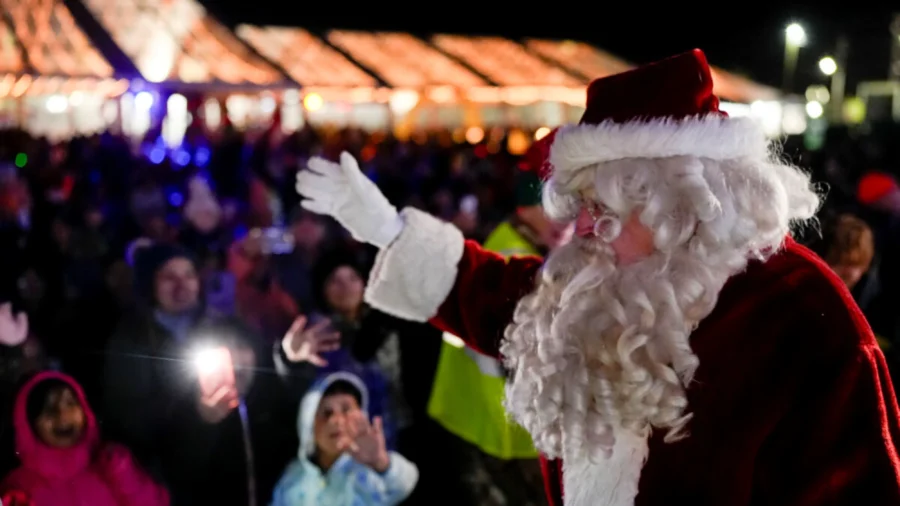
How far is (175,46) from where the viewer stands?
659 inches

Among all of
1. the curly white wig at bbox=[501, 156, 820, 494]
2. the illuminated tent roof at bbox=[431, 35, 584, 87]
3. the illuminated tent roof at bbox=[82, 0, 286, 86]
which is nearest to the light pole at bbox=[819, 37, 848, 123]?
the illuminated tent roof at bbox=[431, 35, 584, 87]

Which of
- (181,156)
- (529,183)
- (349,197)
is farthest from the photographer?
(181,156)

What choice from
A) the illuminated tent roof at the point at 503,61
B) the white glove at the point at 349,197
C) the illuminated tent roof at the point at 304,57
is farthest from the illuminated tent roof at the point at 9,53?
the white glove at the point at 349,197

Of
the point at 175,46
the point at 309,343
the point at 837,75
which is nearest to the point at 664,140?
the point at 309,343

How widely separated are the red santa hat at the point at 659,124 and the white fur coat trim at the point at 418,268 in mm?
403

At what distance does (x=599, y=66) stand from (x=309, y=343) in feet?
66.0

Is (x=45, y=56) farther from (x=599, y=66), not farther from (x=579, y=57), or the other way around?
(x=579, y=57)

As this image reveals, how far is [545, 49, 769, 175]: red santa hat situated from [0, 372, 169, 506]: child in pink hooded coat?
1.82 meters

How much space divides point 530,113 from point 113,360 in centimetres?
2198

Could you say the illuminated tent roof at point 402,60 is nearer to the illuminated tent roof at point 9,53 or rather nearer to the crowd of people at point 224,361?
the illuminated tent roof at point 9,53

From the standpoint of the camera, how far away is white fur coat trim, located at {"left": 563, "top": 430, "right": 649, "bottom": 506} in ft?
6.04

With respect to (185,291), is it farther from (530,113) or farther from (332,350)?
(530,113)

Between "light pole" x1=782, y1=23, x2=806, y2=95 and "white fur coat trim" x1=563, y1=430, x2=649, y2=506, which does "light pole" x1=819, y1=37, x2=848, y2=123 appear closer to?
"light pole" x1=782, y1=23, x2=806, y2=95

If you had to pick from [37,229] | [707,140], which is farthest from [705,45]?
[707,140]
